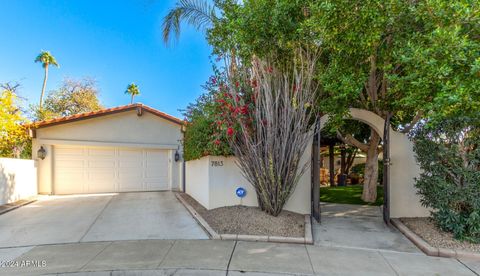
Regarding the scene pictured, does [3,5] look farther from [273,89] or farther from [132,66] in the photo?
[273,89]

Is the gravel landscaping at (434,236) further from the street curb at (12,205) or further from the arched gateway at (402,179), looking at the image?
the street curb at (12,205)

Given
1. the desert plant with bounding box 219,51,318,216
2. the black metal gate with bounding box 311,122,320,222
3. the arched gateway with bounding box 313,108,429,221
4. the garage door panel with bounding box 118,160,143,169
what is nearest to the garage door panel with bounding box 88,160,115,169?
the garage door panel with bounding box 118,160,143,169

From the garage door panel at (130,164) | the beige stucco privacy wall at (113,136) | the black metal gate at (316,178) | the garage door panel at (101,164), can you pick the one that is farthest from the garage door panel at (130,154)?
the black metal gate at (316,178)

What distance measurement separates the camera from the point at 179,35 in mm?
8555

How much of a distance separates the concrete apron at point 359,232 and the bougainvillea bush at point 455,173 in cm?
100

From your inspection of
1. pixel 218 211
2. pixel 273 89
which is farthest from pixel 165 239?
pixel 273 89

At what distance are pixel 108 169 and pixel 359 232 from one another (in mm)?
10683

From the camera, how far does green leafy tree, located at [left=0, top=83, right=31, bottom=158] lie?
931 centimetres

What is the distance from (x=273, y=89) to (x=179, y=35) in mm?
4275

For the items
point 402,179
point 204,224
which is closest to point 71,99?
point 204,224

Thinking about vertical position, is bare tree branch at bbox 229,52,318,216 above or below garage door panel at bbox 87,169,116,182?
above

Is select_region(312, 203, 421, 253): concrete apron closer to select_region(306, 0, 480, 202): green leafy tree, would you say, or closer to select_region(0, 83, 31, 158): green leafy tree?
select_region(306, 0, 480, 202): green leafy tree

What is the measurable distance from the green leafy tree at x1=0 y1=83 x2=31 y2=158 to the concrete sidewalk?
22.9 feet

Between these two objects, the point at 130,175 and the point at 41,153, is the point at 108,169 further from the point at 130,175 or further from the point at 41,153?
the point at 41,153
